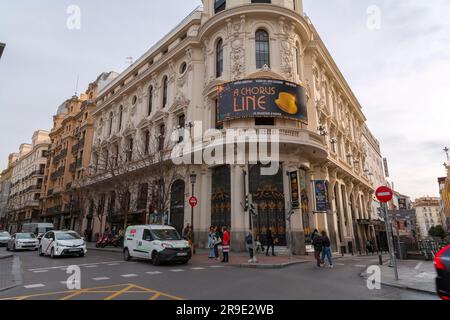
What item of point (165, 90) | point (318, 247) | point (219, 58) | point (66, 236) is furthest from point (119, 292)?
point (165, 90)

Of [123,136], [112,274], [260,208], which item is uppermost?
[123,136]

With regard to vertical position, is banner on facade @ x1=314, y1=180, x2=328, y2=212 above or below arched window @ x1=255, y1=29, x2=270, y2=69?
below

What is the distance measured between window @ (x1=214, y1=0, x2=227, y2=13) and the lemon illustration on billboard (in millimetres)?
10237

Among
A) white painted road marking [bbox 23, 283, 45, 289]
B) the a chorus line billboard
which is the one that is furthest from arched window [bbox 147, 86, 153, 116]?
white painted road marking [bbox 23, 283, 45, 289]

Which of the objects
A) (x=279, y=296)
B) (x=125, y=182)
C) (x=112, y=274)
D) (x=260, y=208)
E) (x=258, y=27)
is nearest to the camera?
(x=279, y=296)

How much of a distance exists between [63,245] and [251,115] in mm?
13798

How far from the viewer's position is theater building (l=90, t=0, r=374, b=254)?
63.1 feet

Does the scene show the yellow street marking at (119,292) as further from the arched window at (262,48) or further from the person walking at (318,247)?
the arched window at (262,48)

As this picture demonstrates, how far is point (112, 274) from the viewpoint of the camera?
33.2 ft

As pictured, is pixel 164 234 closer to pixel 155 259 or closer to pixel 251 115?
pixel 155 259

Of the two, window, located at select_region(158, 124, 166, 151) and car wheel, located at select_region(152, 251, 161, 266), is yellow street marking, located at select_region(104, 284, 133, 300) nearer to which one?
car wheel, located at select_region(152, 251, 161, 266)
